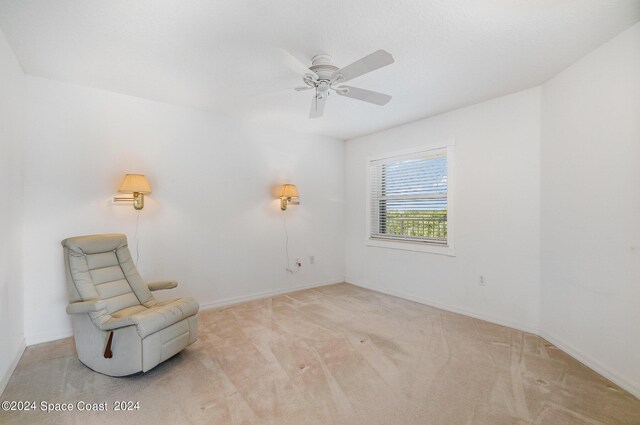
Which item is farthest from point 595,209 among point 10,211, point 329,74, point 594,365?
point 10,211

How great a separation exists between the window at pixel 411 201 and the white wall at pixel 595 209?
1119 millimetres

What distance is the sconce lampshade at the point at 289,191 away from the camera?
4129 mm

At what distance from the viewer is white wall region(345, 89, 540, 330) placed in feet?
9.79

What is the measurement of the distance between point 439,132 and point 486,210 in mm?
1159

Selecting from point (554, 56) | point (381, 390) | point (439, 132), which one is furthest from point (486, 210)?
point (381, 390)

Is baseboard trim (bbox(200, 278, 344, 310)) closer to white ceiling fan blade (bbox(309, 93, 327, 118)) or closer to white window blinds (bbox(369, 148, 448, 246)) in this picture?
white window blinds (bbox(369, 148, 448, 246))

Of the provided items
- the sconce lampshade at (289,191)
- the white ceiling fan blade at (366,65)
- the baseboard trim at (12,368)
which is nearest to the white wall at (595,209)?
the white ceiling fan blade at (366,65)

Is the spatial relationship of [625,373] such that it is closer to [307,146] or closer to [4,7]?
[307,146]

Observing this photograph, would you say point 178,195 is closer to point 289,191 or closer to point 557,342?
point 289,191

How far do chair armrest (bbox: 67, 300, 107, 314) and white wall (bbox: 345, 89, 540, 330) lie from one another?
349 cm

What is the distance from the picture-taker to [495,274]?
3230mm

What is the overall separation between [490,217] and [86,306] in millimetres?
3860

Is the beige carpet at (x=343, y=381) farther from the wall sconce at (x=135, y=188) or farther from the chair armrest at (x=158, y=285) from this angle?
the wall sconce at (x=135, y=188)

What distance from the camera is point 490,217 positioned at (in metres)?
3.29
